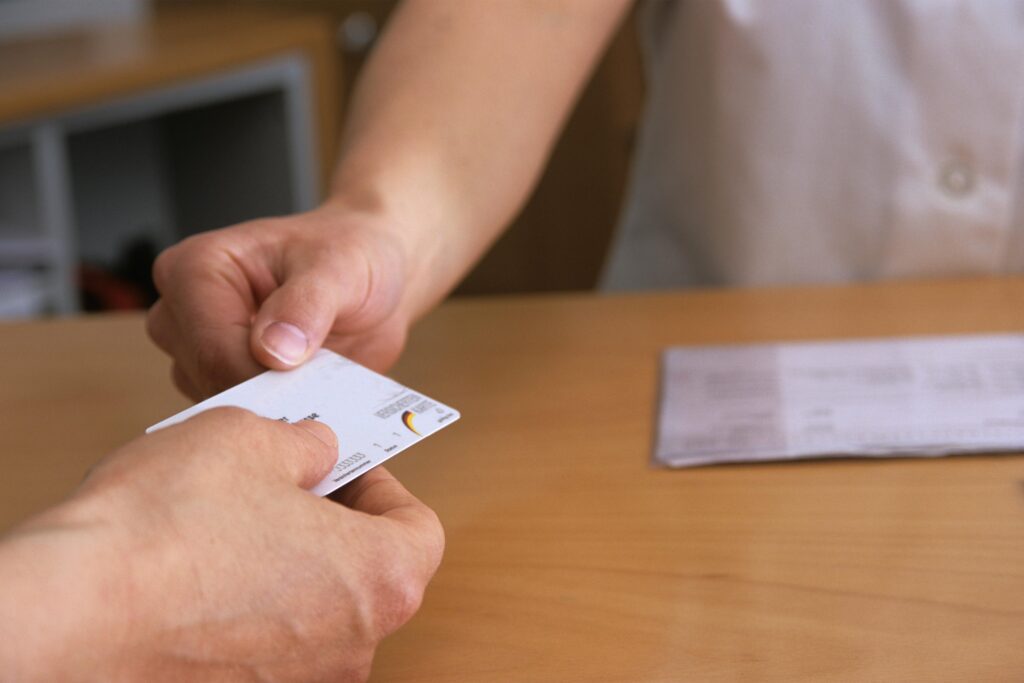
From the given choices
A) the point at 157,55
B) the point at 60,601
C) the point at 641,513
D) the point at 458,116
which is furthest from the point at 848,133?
the point at 157,55

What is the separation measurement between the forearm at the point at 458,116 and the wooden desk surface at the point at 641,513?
8 centimetres

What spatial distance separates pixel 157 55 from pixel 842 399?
1595mm

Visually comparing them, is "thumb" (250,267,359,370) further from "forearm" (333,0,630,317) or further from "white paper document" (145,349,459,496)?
"forearm" (333,0,630,317)

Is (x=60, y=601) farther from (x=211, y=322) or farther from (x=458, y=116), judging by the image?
(x=458, y=116)

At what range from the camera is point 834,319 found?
79 cm

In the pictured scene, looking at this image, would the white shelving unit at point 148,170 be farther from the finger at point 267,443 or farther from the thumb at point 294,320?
the finger at point 267,443

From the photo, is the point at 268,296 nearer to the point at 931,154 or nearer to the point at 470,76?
the point at 470,76

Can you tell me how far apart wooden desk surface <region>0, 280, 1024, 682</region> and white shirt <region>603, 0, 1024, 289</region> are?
0.09 m

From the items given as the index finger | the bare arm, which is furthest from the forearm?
the index finger

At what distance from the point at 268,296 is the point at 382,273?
69 mm

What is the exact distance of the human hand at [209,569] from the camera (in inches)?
14.2

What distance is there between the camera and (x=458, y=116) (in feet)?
2.64

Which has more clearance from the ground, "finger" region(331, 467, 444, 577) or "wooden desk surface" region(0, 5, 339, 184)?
"wooden desk surface" region(0, 5, 339, 184)

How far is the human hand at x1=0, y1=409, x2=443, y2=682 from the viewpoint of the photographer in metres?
0.36
